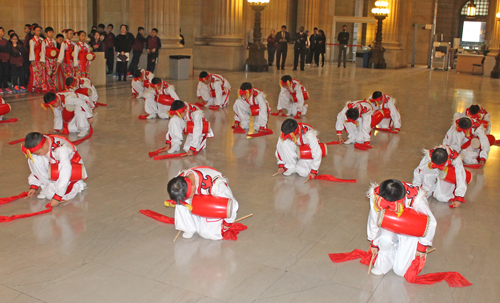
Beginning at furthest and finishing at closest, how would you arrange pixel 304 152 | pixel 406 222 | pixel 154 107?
pixel 154 107, pixel 304 152, pixel 406 222

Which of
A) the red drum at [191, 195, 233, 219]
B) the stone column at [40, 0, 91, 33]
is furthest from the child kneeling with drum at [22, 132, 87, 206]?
the stone column at [40, 0, 91, 33]

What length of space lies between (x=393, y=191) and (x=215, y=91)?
24.7 feet

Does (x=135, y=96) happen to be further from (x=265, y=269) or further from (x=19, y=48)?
(x=265, y=269)

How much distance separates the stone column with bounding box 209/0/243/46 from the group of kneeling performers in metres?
9.72

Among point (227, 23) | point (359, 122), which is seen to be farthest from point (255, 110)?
point (227, 23)

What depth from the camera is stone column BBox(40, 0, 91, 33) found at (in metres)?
12.2

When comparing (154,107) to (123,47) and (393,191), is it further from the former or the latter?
(393,191)

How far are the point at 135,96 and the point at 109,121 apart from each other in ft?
9.79

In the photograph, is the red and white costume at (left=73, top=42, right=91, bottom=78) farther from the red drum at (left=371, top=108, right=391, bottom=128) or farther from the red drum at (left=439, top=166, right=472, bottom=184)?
the red drum at (left=439, top=166, right=472, bottom=184)

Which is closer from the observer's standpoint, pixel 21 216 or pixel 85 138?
pixel 21 216

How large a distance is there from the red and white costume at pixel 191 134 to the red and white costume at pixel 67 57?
6195 mm

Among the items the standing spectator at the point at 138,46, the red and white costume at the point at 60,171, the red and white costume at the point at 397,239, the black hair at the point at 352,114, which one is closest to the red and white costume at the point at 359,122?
the black hair at the point at 352,114

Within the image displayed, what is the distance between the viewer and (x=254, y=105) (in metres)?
8.22

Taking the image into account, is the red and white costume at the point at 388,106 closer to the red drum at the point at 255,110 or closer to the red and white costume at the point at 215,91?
the red drum at the point at 255,110
